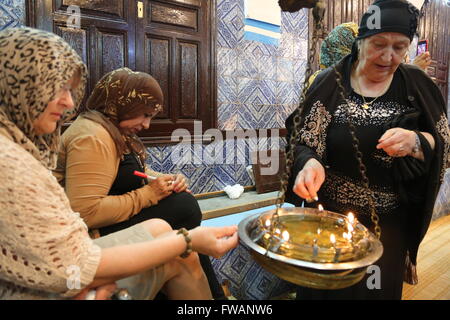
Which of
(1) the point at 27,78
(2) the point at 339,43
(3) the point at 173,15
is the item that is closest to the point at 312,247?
(1) the point at 27,78

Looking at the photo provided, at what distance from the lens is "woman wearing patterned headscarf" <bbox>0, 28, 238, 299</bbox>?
2.80 ft

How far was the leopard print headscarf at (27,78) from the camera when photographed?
3.17 feet

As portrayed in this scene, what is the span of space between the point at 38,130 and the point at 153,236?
583mm

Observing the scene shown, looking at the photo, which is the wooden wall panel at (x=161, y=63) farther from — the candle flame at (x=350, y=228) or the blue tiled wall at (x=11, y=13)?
the candle flame at (x=350, y=228)

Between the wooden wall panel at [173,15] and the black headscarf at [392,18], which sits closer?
the black headscarf at [392,18]

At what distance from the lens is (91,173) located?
1594mm

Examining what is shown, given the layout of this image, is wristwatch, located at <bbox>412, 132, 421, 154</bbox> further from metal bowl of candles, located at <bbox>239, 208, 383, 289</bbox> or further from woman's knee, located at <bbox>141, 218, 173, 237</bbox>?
woman's knee, located at <bbox>141, 218, 173, 237</bbox>

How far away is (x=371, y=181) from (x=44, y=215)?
1.39 meters

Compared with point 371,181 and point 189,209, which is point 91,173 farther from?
point 371,181

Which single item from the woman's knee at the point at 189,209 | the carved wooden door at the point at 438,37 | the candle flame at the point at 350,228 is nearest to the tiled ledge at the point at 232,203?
the woman's knee at the point at 189,209

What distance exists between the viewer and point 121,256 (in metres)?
1.01
